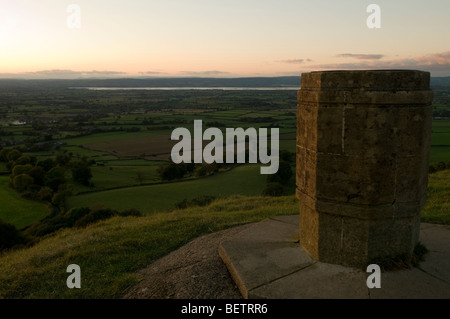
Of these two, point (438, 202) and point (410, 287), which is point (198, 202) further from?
point (410, 287)

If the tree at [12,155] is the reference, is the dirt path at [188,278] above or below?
above

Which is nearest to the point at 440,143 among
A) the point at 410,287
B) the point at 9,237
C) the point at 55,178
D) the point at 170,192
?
the point at 170,192

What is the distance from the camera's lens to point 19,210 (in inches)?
1113

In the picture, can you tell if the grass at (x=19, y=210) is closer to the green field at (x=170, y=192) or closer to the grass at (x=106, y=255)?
the green field at (x=170, y=192)

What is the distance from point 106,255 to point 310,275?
13.3 ft

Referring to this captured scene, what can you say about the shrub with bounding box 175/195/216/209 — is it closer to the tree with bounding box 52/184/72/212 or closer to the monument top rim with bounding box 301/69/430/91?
the monument top rim with bounding box 301/69/430/91

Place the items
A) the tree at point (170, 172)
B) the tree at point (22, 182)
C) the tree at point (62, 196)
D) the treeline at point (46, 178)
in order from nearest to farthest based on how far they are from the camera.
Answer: the tree at point (62, 196) → the treeline at point (46, 178) → the tree at point (22, 182) → the tree at point (170, 172)

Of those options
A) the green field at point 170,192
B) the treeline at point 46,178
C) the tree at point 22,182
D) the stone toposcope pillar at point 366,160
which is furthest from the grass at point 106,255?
the tree at point 22,182

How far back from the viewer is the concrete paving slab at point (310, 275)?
486cm

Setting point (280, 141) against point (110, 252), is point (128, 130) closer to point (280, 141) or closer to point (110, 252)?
point (280, 141)

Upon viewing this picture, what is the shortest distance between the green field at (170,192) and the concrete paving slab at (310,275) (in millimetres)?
20202

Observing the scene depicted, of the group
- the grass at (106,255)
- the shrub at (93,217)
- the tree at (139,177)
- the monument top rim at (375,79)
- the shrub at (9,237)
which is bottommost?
the tree at (139,177)

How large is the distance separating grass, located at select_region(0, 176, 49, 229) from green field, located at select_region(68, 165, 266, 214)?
2667 millimetres
